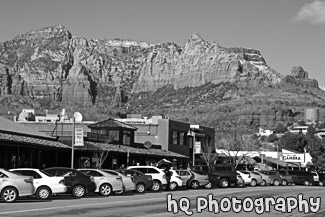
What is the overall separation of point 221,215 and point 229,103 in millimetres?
172486

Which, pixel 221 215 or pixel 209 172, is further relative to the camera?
pixel 209 172

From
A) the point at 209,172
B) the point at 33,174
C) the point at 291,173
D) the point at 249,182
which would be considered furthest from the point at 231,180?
the point at 33,174

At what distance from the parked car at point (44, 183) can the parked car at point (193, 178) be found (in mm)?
14208

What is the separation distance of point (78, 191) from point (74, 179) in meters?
0.63

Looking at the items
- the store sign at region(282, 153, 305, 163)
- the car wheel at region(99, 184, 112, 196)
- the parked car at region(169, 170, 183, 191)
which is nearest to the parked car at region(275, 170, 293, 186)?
the parked car at region(169, 170, 183, 191)

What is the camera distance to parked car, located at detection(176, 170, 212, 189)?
43.1 meters

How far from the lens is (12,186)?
26016 millimetres

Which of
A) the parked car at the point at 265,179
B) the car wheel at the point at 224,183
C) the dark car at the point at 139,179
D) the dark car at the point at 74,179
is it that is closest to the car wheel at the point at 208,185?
the car wheel at the point at 224,183

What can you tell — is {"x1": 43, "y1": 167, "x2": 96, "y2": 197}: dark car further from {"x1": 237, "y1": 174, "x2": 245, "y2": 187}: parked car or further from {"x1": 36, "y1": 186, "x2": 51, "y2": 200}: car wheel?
{"x1": 237, "y1": 174, "x2": 245, "y2": 187}: parked car

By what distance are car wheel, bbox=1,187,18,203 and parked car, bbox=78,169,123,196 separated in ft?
23.2

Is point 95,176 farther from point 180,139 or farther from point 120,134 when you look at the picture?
point 180,139

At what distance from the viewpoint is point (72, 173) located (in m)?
31.2

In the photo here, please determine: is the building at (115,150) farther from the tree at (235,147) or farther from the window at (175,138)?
the tree at (235,147)

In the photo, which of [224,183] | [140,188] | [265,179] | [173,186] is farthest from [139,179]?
[265,179]
